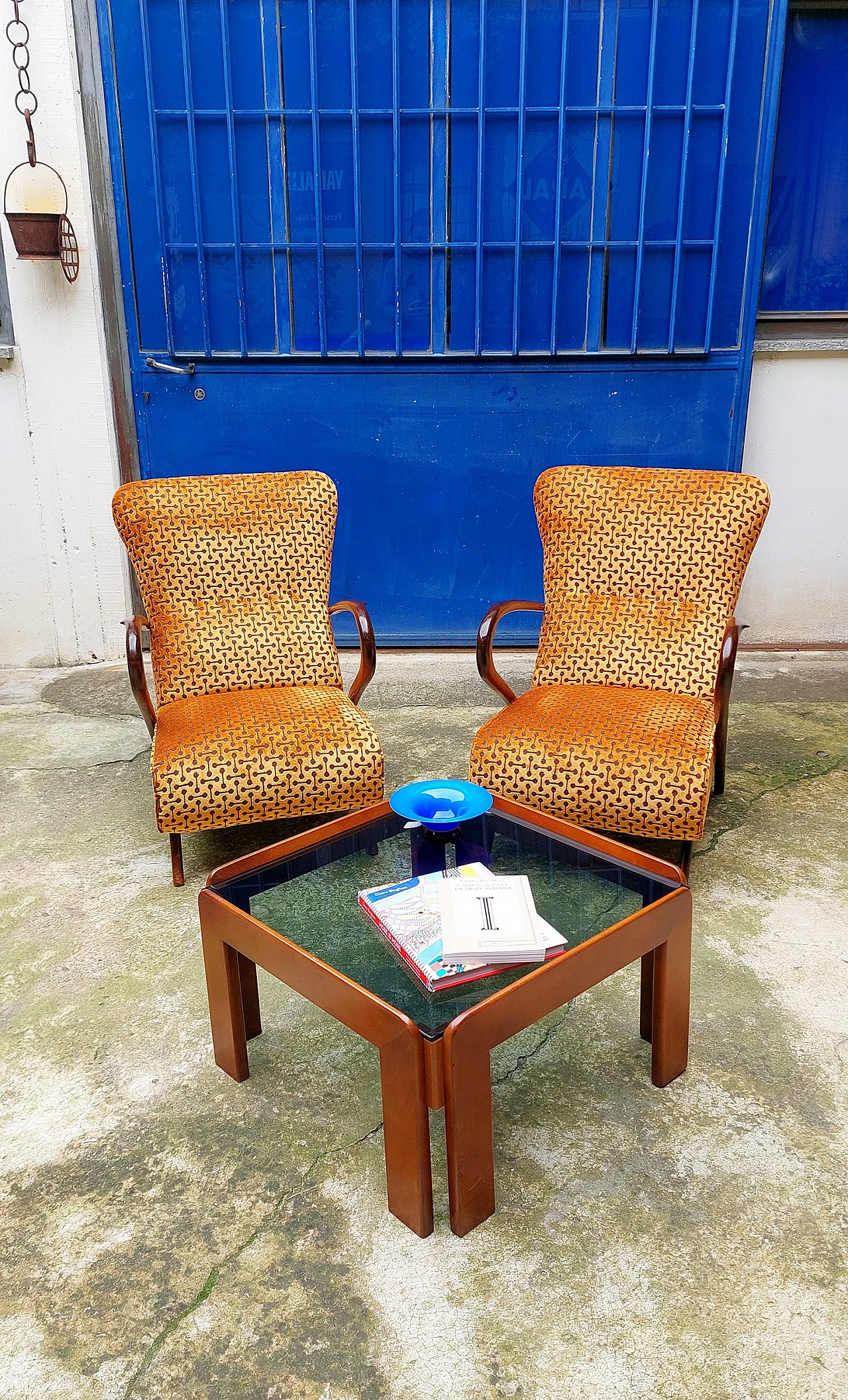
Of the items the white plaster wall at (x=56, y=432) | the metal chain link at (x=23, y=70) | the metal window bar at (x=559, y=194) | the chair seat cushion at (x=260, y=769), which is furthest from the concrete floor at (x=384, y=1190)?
the metal chain link at (x=23, y=70)

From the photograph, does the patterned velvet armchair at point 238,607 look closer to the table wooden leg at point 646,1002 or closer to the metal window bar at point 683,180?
the table wooden leg at point 646,1002

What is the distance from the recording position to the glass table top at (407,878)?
1544 millimetres

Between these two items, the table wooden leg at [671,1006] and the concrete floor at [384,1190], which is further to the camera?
the table wooden leg at [671,1006]

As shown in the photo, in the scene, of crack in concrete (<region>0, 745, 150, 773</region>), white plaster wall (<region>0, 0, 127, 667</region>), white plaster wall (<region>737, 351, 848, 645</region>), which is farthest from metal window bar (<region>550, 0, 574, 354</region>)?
crack in concrete (<region>0, 745, 150, 773</region>)

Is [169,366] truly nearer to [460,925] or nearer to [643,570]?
[643,570]

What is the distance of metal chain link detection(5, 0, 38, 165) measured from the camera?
3633mm

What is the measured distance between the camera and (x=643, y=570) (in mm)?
2918

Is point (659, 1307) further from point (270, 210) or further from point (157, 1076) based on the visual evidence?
point (270, 210)

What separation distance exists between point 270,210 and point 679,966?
331 centimetres

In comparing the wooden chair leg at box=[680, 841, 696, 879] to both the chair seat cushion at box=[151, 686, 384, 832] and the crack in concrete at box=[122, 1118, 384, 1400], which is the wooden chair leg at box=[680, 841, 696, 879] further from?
the crack in concrete at box=[122, 1118, 384, 1400]

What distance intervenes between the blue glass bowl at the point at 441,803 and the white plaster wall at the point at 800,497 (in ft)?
8.98

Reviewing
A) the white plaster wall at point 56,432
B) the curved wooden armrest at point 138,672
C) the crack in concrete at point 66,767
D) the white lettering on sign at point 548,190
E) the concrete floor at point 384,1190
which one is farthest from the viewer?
the white lettering on sign at point 548,190

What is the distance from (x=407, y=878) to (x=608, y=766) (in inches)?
27.7

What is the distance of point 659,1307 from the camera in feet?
4.53
